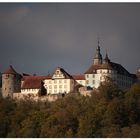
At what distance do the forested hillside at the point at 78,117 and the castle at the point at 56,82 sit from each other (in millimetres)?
3378

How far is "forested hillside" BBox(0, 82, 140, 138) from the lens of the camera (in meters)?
17.1

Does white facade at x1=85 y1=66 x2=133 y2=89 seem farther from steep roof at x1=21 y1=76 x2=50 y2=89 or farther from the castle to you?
steep roof at x1=21 y1=76 x2=50 y2=89

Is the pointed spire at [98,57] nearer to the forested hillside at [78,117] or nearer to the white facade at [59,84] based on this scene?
the forested hillside at [78,117]

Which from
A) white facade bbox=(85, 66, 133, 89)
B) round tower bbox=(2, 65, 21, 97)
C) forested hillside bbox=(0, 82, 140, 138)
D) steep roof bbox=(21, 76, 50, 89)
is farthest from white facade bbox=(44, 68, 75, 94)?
forested hillside bbox=(0, 82, 140, 138)

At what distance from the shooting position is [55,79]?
26359mm

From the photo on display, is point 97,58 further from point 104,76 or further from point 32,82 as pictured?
point 32,82

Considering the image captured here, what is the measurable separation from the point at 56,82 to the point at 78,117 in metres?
7.53

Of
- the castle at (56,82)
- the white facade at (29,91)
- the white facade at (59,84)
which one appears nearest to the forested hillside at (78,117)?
the castle at (56,82)

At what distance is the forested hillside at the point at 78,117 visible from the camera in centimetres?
1706

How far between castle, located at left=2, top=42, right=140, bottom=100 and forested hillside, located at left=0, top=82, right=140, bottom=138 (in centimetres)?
338

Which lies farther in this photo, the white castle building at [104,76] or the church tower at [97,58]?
the white castle building at [104,76]

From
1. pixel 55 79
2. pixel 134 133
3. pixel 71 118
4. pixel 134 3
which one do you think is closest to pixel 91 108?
pixel 71 118

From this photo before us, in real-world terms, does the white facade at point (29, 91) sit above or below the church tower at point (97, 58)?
below

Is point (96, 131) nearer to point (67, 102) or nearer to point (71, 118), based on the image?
point (71, 118)
